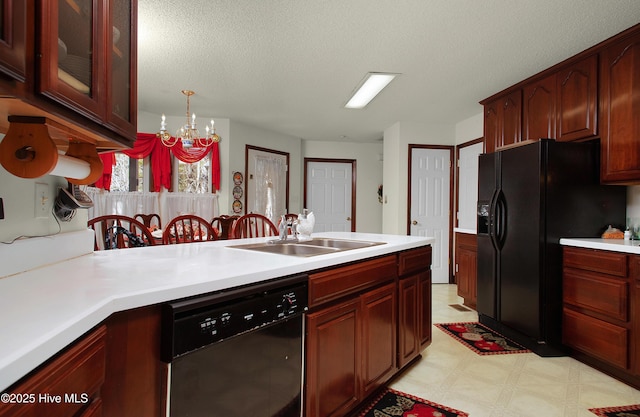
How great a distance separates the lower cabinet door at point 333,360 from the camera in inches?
56.8

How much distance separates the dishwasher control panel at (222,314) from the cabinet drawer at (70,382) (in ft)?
0.59

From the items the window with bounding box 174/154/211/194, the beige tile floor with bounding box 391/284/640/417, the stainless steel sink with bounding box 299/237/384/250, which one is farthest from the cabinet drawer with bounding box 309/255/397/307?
the window with bounding box 174/154/211/194

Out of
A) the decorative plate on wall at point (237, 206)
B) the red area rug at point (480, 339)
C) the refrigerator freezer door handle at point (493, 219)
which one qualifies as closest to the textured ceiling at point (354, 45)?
the refrigerator freezer door handle at point (493, 219)

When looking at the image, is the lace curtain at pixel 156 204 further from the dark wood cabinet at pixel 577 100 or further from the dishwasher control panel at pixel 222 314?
the dark wood cabinet at pixel 577 100

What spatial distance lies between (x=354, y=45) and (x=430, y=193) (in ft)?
9.90

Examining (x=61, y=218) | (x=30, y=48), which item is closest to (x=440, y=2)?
(x=30, y=48)

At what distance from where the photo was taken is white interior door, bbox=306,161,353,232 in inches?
272

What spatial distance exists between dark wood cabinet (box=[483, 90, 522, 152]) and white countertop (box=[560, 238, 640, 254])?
4.31 ft

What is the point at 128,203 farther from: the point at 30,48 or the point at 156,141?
the point at 30,48

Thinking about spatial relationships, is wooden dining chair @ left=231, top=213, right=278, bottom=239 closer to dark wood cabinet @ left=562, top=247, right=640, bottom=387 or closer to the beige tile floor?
the beige tile floor

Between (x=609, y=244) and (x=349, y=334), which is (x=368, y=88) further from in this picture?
(x=349, y=334)

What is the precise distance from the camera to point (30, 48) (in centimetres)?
73

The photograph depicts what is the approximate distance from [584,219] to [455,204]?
2.38 meters

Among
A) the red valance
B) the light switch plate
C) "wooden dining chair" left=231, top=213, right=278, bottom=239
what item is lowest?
Answer: "wooden dining chair" left=231, top=213, right=278, bottom=239
